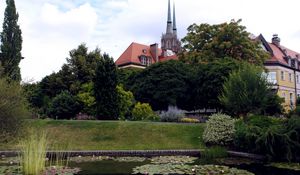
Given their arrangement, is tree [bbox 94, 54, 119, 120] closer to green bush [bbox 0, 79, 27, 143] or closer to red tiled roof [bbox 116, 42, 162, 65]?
green bush [bbox 0, 79, 27, 143]

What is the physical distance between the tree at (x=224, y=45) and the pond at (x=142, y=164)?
1983 cm

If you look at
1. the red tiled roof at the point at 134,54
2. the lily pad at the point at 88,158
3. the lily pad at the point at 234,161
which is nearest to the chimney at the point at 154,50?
the red tiled roof at the point at 134,54

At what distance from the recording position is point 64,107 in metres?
23.6

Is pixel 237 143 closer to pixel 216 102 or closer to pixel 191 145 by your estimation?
pixel 191 145

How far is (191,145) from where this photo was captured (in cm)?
1488

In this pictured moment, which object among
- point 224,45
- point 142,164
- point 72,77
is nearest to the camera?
point 142,164

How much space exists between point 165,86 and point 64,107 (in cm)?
880

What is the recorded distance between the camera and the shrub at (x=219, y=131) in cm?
1417

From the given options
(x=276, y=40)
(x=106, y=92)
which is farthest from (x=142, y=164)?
(x=276, y=40)

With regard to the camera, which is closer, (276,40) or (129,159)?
(129,159)

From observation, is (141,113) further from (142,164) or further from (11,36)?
(11,36)

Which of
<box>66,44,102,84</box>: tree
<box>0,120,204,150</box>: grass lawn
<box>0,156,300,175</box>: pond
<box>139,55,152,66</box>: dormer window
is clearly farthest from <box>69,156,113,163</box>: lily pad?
<box>139,55,152,66</box>: dormer window

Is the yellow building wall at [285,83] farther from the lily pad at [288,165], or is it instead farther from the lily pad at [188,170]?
the lily pad at [188,170]

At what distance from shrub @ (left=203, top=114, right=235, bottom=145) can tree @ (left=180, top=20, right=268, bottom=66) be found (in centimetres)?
1632
